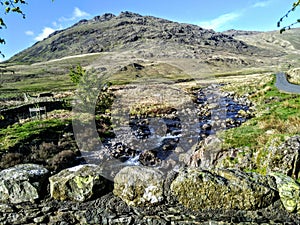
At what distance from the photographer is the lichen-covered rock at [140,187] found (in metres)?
6.01

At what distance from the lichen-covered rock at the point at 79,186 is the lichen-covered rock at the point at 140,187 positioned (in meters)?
0.40

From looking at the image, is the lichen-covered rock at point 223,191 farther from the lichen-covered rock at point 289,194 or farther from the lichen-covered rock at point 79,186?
the lichen-covered rock at point 79,186

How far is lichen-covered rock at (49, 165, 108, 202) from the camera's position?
20.5 feet

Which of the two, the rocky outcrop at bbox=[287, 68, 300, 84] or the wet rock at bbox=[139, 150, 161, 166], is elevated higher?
the rocky outcrop at bbox=[287, 68, 300, 84]

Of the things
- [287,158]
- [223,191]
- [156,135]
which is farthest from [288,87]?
[223,191]

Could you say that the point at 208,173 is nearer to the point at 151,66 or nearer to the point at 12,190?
the point at 12,190

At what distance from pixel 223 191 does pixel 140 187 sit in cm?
183

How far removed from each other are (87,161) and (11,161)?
209 inches

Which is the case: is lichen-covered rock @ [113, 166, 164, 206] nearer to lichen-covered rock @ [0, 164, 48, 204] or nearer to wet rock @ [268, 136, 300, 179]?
lichen-covered rock @ [0, 164, 48, 204]

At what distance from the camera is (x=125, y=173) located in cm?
639

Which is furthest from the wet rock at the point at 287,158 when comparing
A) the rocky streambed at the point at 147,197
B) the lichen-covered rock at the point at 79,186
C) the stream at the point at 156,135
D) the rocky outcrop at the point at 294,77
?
the rocky outcrop at the point at 294,77

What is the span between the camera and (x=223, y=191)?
572 cm

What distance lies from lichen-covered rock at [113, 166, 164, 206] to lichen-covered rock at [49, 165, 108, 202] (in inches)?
15.9

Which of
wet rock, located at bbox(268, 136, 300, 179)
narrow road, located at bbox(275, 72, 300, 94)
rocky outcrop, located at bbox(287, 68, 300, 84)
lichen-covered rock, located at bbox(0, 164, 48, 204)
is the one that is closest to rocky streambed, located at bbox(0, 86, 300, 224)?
lichen-covered rock, located at bbox(0, 164, 48, 204)
